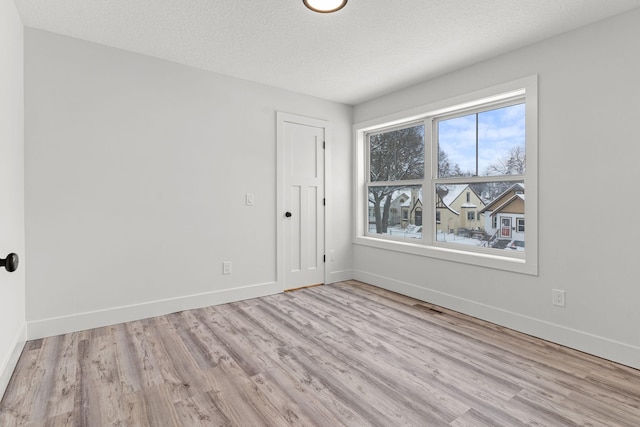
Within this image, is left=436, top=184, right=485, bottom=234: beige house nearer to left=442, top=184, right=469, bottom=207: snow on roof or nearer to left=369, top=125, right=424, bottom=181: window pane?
left=442, top=184, right=469, bottom=207: snow on roof

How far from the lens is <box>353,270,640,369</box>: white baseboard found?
7.28 feet

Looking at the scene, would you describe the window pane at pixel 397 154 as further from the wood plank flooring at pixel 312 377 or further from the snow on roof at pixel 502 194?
the wood plank flooring at pixel 312 377

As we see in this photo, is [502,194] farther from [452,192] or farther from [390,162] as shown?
[390,162]

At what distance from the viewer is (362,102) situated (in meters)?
4.32

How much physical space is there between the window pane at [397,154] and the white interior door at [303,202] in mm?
752

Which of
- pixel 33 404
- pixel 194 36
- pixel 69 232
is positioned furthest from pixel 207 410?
pixel 194 36

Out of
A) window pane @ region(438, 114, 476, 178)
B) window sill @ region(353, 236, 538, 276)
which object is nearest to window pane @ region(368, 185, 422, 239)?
window sill @ region(353, 236, 538, 276)

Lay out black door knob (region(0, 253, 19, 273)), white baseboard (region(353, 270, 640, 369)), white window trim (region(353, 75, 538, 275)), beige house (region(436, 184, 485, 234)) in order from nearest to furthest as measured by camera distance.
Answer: black door knob (region(0, 253, 19, 273))
white baseboard (region(353, 270, 640, 369))
white window trim (region(353, 75, 538, 275))
beige house (region(436, 184, 485, 234))

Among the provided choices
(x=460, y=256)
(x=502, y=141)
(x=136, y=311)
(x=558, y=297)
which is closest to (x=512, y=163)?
(x=502, y=141)

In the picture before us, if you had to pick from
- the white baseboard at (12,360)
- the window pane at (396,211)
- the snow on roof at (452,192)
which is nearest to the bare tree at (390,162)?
the window pane at (396,211)

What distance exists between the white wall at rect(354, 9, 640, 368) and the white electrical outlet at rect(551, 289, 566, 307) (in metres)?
0.03

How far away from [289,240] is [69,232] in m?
2.10

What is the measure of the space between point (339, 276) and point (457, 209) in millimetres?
1759

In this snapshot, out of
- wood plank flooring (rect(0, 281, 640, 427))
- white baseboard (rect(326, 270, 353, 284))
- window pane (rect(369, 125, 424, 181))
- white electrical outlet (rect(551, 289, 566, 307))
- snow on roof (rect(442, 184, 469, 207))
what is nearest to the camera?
wood plank flooring (rect(0, 281, 640, 427))
